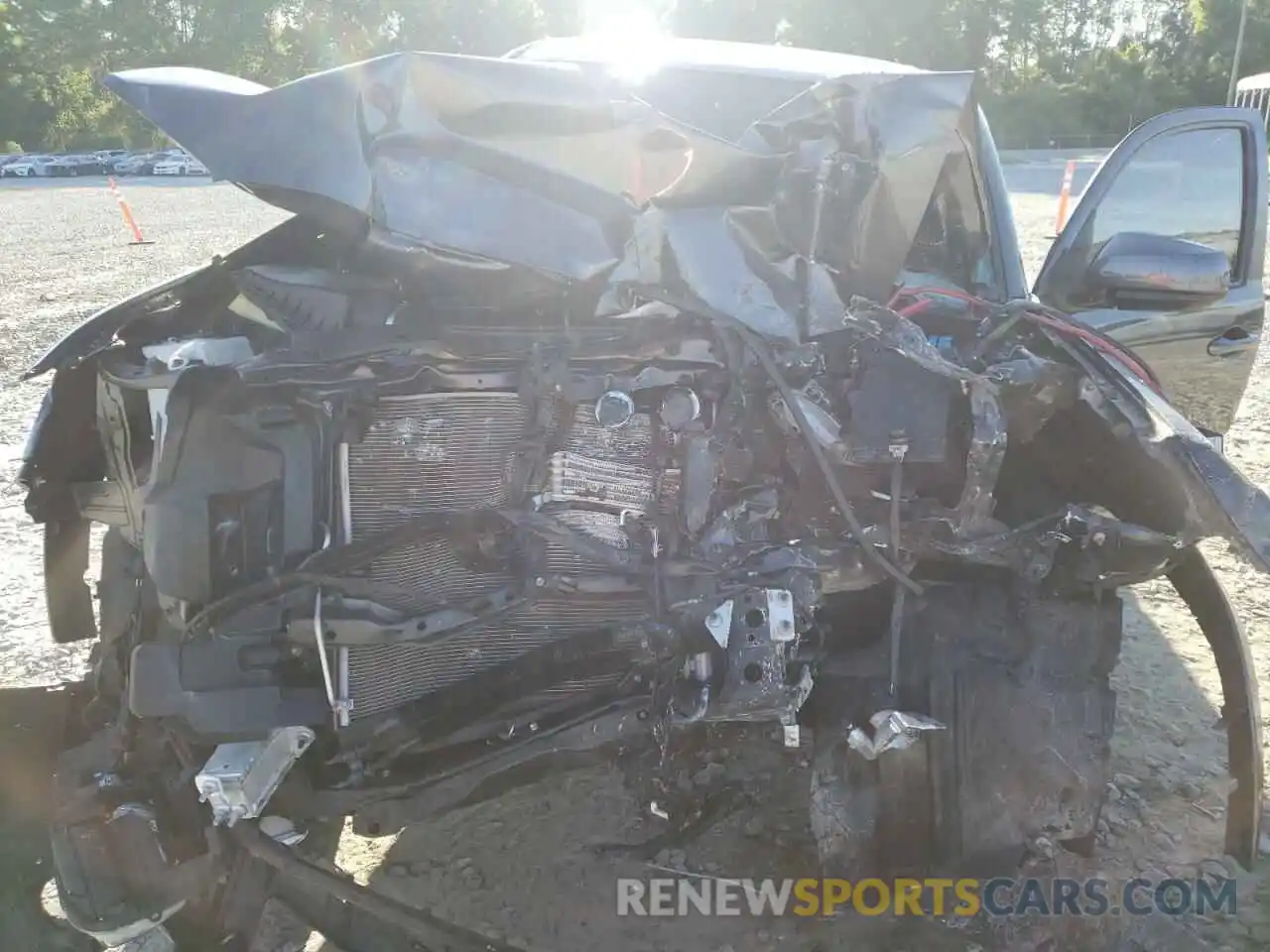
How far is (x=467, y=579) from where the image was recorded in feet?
7.50

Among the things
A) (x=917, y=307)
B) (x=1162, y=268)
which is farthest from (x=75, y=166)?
(x=1162, y=268)

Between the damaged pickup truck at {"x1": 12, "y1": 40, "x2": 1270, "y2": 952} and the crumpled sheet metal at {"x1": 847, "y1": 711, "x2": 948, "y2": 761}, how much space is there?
10 millimetres

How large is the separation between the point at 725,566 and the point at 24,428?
5321 millimetres

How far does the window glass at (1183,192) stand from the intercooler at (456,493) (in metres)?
1.88

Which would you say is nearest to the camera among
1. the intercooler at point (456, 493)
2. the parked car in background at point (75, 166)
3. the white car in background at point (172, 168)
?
the intercooler at point (456, 493)

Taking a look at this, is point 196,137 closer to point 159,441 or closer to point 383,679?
point 159,441

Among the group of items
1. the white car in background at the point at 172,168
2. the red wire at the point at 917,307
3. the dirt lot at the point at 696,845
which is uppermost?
the white car in background at the point at 172,168

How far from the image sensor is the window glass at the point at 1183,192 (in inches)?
134

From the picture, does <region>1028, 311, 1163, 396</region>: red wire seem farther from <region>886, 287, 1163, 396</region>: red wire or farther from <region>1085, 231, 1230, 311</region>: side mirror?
<region>1085, 231, 1230, 311</region>: side mirror

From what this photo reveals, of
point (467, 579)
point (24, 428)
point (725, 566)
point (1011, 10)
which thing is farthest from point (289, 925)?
point (1011, 10)

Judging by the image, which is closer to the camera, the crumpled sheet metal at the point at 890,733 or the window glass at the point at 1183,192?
the crumpled sheet metal at the point at 890,733

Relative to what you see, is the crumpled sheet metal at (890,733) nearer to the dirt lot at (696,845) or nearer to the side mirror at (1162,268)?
the dirt lot at (696,845)

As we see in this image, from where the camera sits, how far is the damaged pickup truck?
2.08 m

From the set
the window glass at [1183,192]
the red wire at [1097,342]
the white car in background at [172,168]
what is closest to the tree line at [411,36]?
the white car in background at [172,168]
